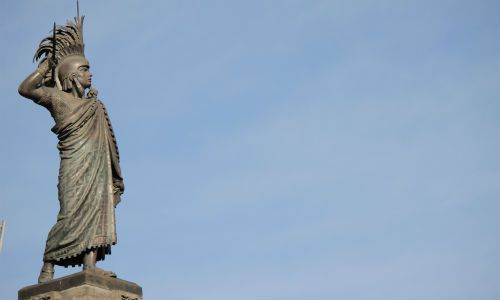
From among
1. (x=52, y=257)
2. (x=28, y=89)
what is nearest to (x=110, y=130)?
(x=28, y=89)

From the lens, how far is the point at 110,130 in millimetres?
15445

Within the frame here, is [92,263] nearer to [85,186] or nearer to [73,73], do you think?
[85,186]

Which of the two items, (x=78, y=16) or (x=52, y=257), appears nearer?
(x=52, y=257)

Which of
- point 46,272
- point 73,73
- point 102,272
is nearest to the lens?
point 102,272

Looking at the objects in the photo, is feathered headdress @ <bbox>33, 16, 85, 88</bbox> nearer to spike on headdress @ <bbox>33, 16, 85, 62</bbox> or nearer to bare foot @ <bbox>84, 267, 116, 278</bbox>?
spike on headdress @ <bbox>33, 16, 85, 62</bbox>

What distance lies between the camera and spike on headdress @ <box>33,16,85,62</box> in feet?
50.8

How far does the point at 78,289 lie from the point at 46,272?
1.02 meters

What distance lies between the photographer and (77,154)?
14.6m

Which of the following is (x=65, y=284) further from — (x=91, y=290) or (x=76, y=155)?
(x=76, y=155)

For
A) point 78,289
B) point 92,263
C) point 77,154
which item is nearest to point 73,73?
point 77,154

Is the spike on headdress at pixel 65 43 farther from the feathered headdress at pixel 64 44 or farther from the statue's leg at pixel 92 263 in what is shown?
the statue's leg at pixel 92 263

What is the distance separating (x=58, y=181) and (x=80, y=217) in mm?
866

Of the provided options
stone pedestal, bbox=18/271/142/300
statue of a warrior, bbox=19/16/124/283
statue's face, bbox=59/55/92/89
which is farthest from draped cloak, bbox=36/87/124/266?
stone pedestal, bbox=18/271/142/300

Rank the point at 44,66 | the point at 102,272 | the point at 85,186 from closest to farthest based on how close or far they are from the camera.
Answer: the point at 102,272 → the point at 85,186 → the point at 44,66
